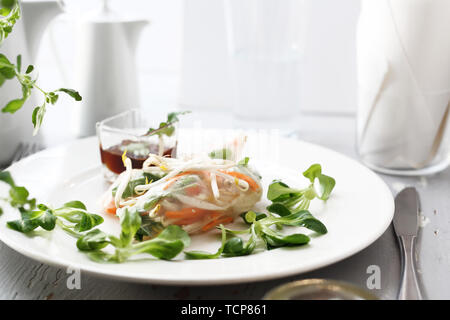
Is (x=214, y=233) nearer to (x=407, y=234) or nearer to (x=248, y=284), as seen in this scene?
(x=248, y=284)

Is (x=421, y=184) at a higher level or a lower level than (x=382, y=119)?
lower

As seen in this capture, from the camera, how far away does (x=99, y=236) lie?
0.70 metres

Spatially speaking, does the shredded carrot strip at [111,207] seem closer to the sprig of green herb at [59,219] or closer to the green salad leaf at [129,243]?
the sprig of green herb at [59,219]

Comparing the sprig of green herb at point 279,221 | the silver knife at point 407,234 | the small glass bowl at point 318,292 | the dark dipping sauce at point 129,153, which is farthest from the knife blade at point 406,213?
the dark dipping sauce at point 129,153

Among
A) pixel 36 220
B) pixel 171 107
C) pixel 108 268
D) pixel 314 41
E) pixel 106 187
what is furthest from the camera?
pixel 171 107

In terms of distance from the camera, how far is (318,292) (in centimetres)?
57

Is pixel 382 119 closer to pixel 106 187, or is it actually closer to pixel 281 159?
pixel 281 159

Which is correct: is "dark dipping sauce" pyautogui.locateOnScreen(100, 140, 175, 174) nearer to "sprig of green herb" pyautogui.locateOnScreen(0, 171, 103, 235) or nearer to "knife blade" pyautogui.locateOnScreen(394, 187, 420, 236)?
"sprig of green herb" pyautogui.locateOnScreen(0, 171, 103, 235)

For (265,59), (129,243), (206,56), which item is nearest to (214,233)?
(129,243)

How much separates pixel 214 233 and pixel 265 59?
688 millimetres

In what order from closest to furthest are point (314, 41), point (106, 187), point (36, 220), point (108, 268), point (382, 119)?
point (108, 268)
point (36, 220)
point (106, 187)
point (382, 119)
point (314, 41)

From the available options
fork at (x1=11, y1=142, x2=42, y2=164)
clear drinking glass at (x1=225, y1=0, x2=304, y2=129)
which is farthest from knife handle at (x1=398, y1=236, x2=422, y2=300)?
fork at (x1=11, y1=142, x2=42, y2=164)

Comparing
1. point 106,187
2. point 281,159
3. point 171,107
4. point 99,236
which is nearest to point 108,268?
point 99,236

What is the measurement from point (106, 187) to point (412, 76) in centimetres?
65
